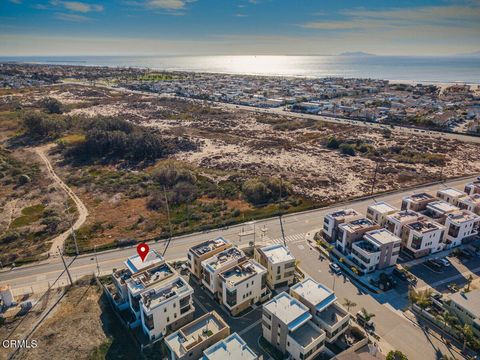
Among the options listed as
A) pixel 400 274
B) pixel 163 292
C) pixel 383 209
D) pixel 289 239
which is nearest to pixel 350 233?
pixel 400 274

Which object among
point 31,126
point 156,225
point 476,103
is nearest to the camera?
point 156,225

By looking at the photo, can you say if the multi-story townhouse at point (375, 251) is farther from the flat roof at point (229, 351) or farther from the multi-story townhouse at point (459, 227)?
the flat roof at point (229, 351)

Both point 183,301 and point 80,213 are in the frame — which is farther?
point 80,213

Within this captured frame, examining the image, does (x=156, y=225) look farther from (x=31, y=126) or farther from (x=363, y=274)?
(x=31, y=126)

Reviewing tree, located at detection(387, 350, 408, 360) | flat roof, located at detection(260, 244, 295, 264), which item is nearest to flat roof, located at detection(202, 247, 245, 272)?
flat roof, located at detection(260, 244, 295, 264)

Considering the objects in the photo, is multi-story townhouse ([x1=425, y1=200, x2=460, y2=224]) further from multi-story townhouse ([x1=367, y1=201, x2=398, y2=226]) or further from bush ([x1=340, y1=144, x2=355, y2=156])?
bush ([x1=340, y1=144, x2=355, y2=156])

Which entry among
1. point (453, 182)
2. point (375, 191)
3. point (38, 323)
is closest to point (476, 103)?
point (453, 182)

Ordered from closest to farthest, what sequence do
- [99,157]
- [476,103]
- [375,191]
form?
[375,191] < [99,157] < [476,103]

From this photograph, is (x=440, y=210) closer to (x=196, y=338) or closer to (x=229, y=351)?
(x=229, y=351)
